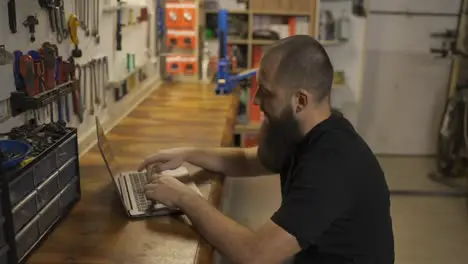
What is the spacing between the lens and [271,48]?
1.26 m

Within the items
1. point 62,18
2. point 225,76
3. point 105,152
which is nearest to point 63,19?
point 62,18

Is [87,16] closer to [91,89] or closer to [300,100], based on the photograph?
[91,89]

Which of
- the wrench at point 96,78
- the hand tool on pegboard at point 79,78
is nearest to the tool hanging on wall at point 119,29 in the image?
the wrench at point 96,78

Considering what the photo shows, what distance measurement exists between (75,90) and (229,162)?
26.0 inches

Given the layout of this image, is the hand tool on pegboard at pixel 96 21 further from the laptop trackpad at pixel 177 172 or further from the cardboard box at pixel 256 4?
the cardboard box at pixel 256 4

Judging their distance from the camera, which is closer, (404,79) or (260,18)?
(260,18)

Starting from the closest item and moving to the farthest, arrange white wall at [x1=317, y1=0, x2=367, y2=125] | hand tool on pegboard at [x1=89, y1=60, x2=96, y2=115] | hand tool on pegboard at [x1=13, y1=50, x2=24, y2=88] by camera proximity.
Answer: hand tool on pegboard at [x1=13, y1=50, x2=24, y2=88] < hand tool on pegboard at [x1=89, y1=60, x2=96, y2=115] < white wall at [x1=317, y1=0, x2=367, y2=125]

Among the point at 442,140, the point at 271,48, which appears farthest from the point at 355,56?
the point at 271,48

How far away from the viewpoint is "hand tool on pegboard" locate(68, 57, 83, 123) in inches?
71.1

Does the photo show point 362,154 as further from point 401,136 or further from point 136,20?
point 401,136

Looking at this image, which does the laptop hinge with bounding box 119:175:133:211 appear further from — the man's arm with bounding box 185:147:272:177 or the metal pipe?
the metal pipe

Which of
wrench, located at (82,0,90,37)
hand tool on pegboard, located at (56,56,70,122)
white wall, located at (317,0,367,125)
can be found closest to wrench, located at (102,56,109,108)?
wrench, located at (82,0,90,37)

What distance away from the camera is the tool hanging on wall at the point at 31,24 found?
1501mm

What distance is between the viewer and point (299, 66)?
1.21 meters
